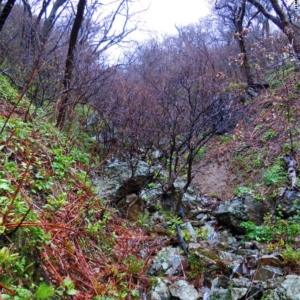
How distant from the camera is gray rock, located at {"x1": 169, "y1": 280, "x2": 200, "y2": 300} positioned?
288 centimetres

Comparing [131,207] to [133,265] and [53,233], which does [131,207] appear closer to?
[133,265]

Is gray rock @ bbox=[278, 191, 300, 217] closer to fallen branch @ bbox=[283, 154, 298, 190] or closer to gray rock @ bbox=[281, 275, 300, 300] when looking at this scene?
fallen branch @ bbox=[283, 154, 298, 190]

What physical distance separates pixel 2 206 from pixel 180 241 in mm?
2760

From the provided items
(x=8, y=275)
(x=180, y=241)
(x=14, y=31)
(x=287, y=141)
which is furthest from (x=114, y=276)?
(x=14, y=31)

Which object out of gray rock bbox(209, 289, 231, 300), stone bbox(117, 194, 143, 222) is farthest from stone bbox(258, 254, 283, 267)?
stone bbox(117, 194, 143, 222)

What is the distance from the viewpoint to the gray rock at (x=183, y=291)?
2885 millimetres

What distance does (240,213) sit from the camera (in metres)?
5.27

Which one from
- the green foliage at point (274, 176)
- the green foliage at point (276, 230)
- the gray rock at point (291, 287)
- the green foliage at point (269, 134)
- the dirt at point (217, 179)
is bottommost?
the gray rock at point (291, 287)

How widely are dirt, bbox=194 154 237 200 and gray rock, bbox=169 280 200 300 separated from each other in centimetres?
389

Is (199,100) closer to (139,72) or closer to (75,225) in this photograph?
(75,225)

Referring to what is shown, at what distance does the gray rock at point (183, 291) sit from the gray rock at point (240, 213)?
91.3 inches

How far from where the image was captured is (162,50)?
56.0 ft

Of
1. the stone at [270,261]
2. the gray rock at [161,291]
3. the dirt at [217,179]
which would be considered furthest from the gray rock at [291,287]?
the dirt at [217,179]

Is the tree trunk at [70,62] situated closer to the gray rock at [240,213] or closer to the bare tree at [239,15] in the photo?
the gray rock at [240,213]
